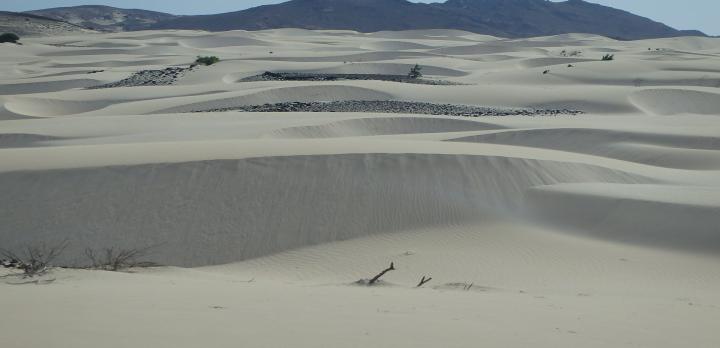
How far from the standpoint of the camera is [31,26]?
7400 cm

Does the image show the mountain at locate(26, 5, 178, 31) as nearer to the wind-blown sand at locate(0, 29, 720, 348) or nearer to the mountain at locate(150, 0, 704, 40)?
the mountain at locate(150, 0, 704, 40)

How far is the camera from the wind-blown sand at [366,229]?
4426 mm

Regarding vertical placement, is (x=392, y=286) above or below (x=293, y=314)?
below

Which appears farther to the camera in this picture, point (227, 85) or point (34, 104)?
point (227, 85)

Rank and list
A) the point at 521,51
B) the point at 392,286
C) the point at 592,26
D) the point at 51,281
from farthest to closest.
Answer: the point at 592,26, the point at 521,51, the point at 392,286, the point at 51,281

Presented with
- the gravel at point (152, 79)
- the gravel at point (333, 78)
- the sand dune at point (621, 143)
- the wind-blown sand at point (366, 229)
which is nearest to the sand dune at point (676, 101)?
the wind-blown sand at point (366, 229)

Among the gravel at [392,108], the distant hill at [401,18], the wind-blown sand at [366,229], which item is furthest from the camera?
the distant hill at [401,18]

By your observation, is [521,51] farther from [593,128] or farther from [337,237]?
[337,237]

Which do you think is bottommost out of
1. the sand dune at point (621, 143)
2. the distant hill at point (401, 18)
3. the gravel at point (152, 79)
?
the gravel at point (152, 79)

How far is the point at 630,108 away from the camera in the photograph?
23.8 meters

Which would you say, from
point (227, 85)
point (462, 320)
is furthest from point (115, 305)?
point (227, 85)

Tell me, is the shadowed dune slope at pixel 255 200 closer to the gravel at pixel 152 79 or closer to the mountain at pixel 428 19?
the gravel at pixel 152 79

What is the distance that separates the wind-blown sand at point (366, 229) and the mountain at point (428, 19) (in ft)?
Answer: 288

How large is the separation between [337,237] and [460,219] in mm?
1635
